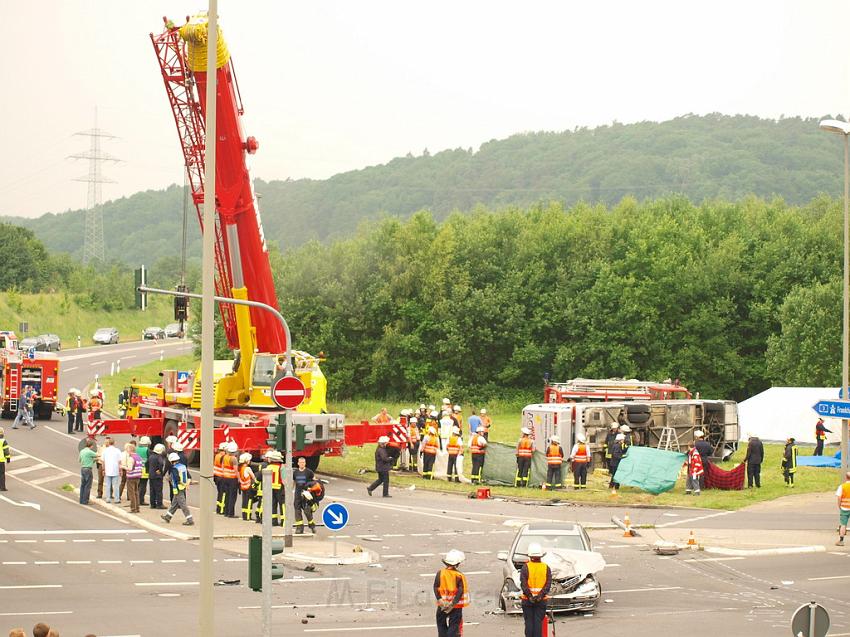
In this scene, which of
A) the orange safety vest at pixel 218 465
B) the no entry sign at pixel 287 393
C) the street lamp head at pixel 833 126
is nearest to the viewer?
the no entry sign at pixel 287 393

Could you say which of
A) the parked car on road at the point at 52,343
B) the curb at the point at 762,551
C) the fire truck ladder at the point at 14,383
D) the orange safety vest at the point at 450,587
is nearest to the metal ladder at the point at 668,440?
the curb at the point at 762,551

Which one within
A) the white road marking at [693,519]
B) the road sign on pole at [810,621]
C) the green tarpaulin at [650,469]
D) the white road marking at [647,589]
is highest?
the road sign on pole at [810,621]

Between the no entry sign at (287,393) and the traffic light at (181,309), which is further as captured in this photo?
the traffic light at (181,309)

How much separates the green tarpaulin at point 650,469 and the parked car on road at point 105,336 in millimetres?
68455

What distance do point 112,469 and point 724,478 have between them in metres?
15.7

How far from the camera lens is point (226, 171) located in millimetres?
29547

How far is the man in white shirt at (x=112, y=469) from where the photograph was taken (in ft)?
93.6

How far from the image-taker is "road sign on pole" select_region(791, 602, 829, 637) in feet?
37.4

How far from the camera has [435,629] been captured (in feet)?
56.9

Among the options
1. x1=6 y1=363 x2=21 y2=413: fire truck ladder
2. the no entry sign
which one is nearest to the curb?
the no entry sign

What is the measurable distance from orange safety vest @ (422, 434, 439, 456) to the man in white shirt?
8817 millimetres

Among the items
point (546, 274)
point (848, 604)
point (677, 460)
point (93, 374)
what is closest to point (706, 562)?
point (848, 604)

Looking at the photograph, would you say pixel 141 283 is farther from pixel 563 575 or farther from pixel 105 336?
pixel 105 336

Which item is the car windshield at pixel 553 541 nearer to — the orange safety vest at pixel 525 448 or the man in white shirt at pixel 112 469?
the man in white shirt at pixel 112 469
